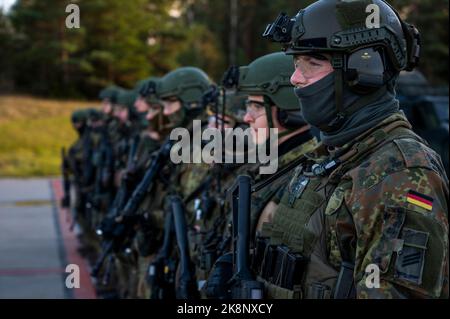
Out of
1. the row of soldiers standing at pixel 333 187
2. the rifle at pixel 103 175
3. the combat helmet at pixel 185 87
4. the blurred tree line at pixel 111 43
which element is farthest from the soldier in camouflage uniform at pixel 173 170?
the blurred tree line at pixel 111 43

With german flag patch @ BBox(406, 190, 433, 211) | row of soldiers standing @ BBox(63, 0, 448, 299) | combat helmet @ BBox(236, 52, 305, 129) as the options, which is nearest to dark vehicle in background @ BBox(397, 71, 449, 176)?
combat helmet @ BBox(236, 52, 305, 129)

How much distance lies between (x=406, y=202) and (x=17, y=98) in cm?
3313

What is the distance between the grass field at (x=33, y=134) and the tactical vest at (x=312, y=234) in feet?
64.0

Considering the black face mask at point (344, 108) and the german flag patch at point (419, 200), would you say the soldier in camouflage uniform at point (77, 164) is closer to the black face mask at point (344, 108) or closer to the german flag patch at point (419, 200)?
the black face mask at point (344, 108)

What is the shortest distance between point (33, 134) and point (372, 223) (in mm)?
26087

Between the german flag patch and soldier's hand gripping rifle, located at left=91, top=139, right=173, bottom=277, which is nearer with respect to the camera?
the german flag patch

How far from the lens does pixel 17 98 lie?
3288cm

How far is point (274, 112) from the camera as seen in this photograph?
11.0 feet

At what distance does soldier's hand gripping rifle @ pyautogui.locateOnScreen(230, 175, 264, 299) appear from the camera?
7.70 ft

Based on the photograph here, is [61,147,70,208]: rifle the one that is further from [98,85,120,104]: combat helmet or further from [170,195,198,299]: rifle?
[170,195,198,299]: rifle

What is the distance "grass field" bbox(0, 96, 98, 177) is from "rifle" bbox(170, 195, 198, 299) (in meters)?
17.6

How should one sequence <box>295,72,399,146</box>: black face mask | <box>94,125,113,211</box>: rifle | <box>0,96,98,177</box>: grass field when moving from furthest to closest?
<box>0,96,98,177</box>: grass field
<box>94,125,113,211</box>: rifle
<box>295,72,399,146</box>: black face mask
